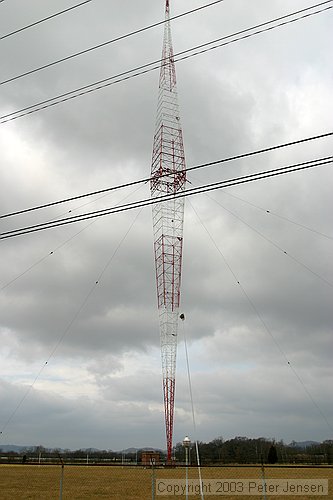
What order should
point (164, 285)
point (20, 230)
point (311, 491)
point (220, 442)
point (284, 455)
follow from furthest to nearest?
point (220, 442), point (284, 455), point (164, 285), point (311, 491), point (20, 230)

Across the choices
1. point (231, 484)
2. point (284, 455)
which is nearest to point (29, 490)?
point (231, 484)

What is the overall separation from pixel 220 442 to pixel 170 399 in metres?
71.5

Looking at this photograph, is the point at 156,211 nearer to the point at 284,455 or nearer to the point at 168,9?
the point at 168,9

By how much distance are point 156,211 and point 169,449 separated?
63.0 feet

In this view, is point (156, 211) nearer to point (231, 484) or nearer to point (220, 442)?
point (231, 484)

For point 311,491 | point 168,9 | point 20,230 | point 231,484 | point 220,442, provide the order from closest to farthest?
point 20,230 < point 311,491 < point 231,484 < point 168,9 < point 220,442

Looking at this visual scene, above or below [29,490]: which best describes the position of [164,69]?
above

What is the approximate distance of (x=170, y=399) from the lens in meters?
42.7

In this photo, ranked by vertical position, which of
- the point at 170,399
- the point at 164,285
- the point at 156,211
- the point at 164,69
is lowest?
the point at 170,399

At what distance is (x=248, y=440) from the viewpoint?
4343 inches

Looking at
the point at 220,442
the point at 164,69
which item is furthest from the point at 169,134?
the point at 220,442

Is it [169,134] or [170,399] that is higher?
[169,134]

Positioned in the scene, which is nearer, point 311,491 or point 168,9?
point 311,491

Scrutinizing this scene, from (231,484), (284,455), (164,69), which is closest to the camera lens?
(231,484)
